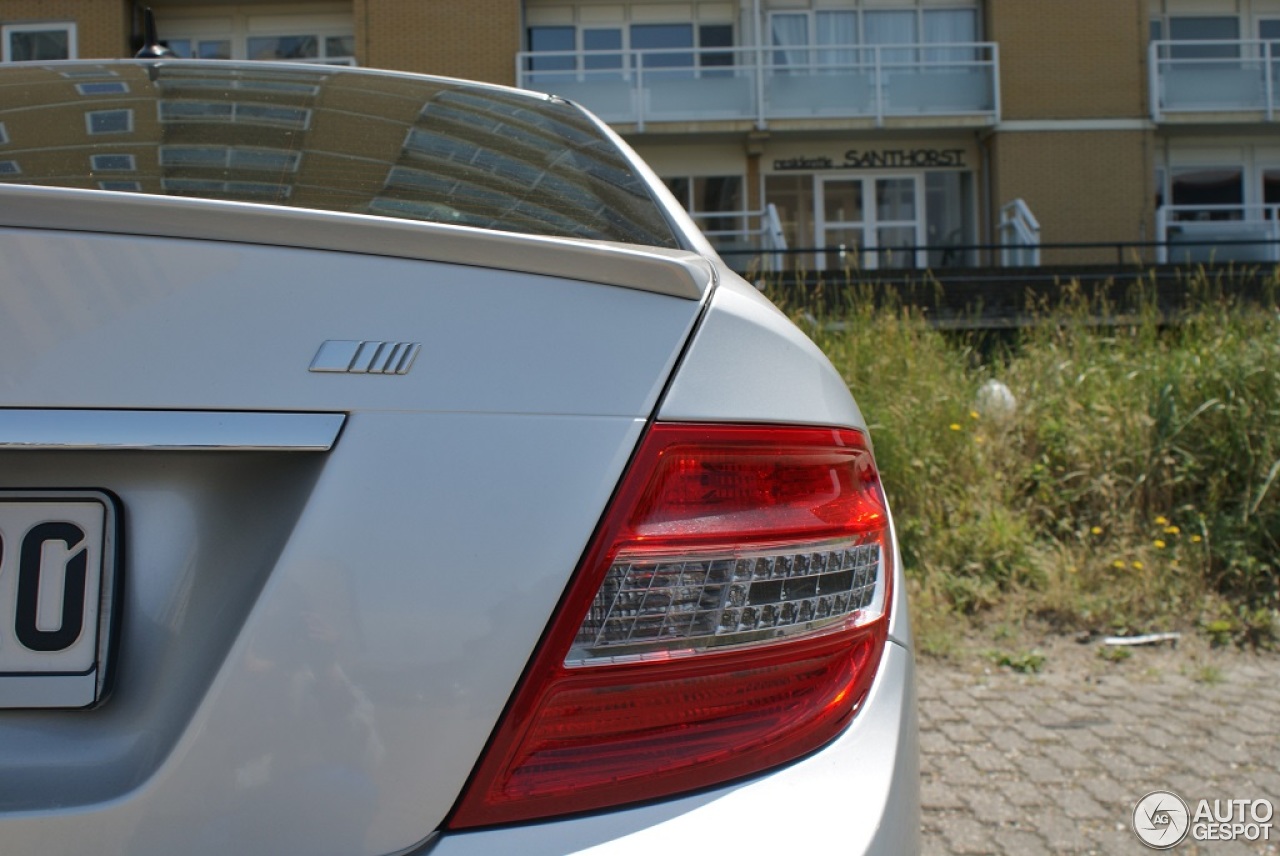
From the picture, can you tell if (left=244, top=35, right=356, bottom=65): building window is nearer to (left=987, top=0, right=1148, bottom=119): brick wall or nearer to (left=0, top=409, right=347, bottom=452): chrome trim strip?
(left=987, top=0, right=1148, bottom=119): brick wall

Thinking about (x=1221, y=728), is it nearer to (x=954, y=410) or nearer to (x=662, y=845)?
(x=954, y=410)

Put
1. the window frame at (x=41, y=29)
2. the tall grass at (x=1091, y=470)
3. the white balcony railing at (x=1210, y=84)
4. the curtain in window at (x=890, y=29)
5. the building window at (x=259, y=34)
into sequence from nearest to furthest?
the tall grass at (x=1091, y=470), the window frame at (x=41, y=29), the white balcony railing at (x=1210, y=84), the building window at (x=259, y=34), the curtain in window at (x=890, y=29)

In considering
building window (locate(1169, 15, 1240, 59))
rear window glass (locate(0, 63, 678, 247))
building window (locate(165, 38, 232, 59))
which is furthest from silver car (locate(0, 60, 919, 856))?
building window (locate(1169, 15, 1240, 59))

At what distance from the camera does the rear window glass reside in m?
1.22

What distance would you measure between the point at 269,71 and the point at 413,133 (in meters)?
0.56

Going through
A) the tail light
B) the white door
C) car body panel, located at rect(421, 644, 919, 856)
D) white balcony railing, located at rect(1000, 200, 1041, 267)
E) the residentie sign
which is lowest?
car body panel, located at rect(421, 644, 919, 856)

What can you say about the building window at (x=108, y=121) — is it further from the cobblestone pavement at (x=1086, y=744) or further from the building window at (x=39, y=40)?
the building window at (x=39, y=40)

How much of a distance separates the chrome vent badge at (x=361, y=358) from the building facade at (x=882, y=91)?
1883 centimetres

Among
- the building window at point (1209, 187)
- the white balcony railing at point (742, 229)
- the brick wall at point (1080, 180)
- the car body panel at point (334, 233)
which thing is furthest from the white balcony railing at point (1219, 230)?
the car body panel at point (334, 233)

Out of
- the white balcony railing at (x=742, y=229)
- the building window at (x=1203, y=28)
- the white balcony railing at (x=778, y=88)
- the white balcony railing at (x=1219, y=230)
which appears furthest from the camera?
the building window at (x=1203, y=28)

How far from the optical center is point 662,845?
35.4 inches

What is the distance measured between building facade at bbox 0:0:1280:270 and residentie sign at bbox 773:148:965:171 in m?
0.03

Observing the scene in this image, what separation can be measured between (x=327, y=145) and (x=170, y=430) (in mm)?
768

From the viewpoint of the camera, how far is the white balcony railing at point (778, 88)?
20297 millimetres
